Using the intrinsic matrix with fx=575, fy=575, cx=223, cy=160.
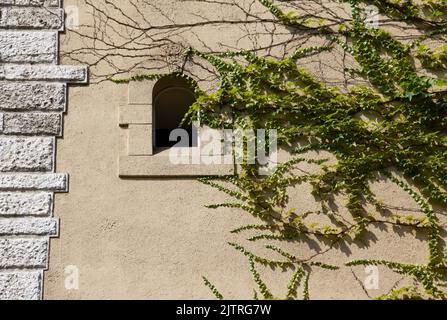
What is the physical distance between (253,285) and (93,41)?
9.12ft

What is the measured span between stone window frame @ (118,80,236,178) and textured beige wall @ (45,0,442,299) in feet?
0.26

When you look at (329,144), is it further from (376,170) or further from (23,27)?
(23,27)

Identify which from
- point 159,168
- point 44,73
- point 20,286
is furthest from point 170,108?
point 20,286

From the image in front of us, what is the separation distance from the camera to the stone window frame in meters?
5.35

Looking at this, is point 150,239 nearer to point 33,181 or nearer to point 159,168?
point 159,168

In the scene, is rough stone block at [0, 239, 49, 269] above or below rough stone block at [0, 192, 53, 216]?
below

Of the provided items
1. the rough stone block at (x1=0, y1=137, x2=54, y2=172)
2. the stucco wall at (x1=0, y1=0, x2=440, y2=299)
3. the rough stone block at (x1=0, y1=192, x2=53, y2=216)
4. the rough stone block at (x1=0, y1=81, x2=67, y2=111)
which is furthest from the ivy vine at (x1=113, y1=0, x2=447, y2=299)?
the rough stone block at (x1=0, y1=192, x2=53, y2=216)

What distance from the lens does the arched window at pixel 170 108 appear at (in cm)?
569

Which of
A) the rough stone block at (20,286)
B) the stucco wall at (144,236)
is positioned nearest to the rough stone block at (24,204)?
the stucco wall at (144,236)

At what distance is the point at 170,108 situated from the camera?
6004 mm

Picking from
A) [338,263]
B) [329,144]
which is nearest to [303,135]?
[329,144]

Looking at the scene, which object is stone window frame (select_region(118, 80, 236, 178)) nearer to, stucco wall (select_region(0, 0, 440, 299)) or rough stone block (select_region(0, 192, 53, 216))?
stucco wall (select_region(0, 0, 440, 299))

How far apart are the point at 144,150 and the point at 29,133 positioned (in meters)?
1.07

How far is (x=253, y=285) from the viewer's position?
5.23 metres
